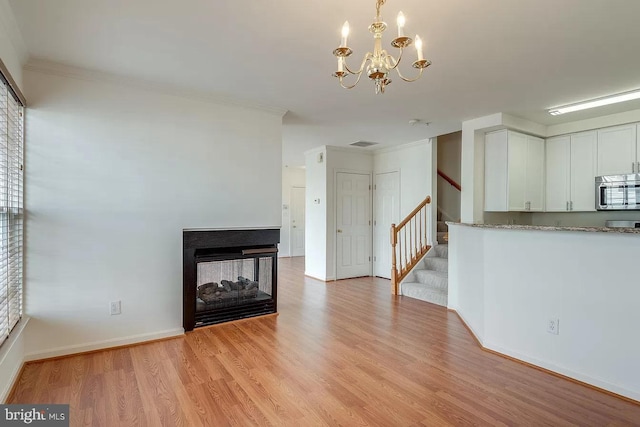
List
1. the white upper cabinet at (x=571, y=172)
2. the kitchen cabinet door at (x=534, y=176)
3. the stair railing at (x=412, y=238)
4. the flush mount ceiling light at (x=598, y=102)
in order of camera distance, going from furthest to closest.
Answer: the stair railing at (x=412, y=238) < the kitchen cabinet door at (x=534, y=176) < the white upper cabinet at (x=571, y=172) < the flush mount ceiling light at (x=598, y=102)

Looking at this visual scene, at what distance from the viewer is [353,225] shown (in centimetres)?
643

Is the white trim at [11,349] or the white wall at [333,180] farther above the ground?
the white wall at [333,180]

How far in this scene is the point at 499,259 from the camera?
3105mm

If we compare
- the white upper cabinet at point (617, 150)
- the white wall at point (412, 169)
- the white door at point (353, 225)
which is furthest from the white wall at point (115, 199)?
the white upper cabinet at point (617, 150)

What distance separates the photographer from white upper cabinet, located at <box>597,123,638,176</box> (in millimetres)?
3854

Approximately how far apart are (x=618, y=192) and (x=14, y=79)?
20.1ft

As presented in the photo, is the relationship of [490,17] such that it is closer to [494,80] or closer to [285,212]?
[494,80]

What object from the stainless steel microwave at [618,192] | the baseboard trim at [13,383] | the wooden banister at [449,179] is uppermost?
the wooden banister at [449,179]

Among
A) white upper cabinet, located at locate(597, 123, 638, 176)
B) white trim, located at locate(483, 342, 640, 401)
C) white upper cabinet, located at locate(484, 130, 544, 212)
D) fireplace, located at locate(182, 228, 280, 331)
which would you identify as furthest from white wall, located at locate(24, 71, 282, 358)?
white upper cabinet, located at locate(597, 123, 638, 176)

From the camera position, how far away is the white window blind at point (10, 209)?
2.31 meters

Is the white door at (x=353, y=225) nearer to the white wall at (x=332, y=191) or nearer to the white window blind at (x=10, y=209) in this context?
the white wall at (x=332, y=191)

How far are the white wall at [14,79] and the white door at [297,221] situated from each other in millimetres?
6984

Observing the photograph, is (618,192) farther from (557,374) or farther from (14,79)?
(14,79)

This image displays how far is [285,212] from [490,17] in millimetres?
7623
